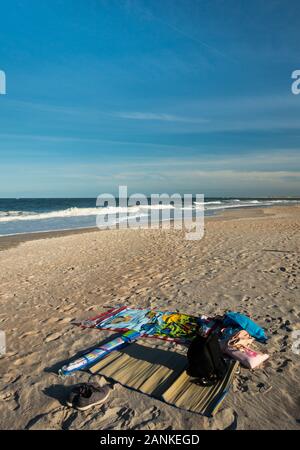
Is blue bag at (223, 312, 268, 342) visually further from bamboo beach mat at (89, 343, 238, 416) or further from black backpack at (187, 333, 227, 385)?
black backpack at (187, 333, 227, 385)

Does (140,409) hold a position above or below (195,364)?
below

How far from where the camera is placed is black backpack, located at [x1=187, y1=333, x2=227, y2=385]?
13.1ft

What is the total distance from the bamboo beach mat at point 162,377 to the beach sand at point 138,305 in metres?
0.10

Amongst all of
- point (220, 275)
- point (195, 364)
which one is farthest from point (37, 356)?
point (220, 275)

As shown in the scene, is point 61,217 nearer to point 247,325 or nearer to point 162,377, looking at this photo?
point 247,325

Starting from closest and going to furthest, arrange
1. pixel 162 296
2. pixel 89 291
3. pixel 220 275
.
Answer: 1. pixel 162 296
2. pixel 89 291
3. pixel 220 275

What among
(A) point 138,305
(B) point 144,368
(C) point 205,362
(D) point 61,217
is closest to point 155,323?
(A) point 138,305

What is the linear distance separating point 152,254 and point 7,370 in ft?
26.5

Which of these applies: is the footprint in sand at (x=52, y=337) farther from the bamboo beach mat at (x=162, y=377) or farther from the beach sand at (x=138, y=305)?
the bamboo beach mat at (x=162, y=377)

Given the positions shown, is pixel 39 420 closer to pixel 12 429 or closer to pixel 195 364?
pixel 12 429

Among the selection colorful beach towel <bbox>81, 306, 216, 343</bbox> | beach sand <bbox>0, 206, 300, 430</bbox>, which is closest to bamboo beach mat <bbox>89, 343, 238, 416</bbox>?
beach sand <bbox>0, 206, 300, 430</bbox>

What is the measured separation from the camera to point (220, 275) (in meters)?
8.84

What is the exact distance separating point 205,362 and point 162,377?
24.0 inches

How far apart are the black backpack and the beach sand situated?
29 cm
